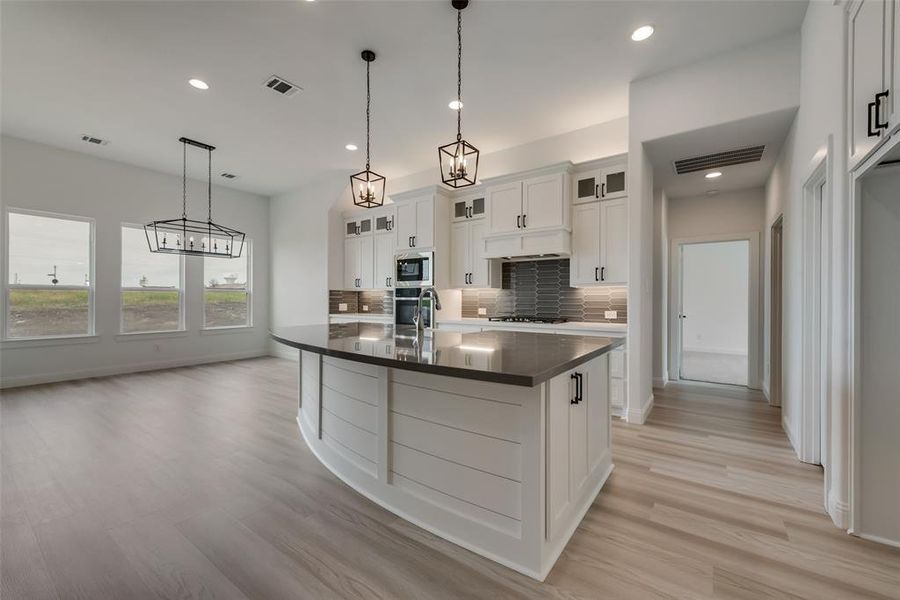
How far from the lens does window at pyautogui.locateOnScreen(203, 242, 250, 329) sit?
6852 mm

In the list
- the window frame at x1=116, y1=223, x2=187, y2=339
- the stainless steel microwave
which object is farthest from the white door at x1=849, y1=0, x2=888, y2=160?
the window frame at x1=116, y1=223, x2=187, y2=339

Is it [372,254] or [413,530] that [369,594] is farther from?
[372,254]

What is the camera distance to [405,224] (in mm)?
5586

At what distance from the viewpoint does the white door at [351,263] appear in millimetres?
6582

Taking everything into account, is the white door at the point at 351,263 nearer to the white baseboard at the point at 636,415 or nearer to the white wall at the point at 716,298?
the white baseboard at the point at 636,415

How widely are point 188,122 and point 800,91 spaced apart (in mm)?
5989

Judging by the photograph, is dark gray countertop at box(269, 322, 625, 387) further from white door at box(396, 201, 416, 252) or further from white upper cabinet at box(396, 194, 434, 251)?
white door at box(396, 201, 416, 252)

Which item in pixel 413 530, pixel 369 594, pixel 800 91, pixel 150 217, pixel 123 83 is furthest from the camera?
pixel 150 217

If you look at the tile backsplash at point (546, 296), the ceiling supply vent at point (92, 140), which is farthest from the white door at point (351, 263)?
the ceiling supply vent at point (92, 140)

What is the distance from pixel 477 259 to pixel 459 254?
0.32 m

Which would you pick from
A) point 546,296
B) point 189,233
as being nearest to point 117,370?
point 189,233

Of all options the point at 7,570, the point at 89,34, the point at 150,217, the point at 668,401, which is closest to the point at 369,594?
the point at 7,570

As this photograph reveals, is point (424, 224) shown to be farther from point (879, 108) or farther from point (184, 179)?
point (879, 108)

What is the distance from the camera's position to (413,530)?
6.26ft
